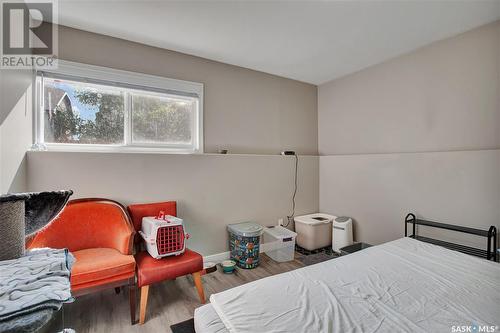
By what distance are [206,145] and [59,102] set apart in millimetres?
1465

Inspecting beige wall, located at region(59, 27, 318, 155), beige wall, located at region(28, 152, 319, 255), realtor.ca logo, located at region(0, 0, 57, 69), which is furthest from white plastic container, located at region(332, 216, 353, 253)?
realtor.ca logo, located at region(0, 0, 57, 69)

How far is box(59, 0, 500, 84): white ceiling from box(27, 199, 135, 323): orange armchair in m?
1.62

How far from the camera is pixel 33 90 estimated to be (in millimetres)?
2109

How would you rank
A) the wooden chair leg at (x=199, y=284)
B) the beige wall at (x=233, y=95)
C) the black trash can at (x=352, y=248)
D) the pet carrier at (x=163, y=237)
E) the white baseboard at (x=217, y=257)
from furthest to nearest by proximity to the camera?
the white baseboard at (x=217, y=257), the black trash can at (x=352, y=248), the beige wall at (x=233, y=95), the wooden chair leg at (x=199, y=284), the pet carrier at (x=163, y=237)

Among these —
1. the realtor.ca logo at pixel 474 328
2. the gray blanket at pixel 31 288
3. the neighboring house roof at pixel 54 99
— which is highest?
the neighboring house roof at pixel 54 99

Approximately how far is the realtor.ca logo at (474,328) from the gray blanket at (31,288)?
5.18 feet

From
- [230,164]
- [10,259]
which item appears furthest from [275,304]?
[230,164]

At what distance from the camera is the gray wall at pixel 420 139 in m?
2.18

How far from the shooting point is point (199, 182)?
2.75 metres

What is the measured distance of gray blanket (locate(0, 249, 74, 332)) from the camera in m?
0.65

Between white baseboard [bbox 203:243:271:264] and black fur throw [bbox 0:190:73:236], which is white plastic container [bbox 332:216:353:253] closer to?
white baseboard [bbox 203:243:271:264]

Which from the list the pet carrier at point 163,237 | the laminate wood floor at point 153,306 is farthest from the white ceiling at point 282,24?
the laminate wood floor at point 153,306

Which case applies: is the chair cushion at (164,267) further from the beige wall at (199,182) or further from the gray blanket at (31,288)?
the gray blanket at (31,288)

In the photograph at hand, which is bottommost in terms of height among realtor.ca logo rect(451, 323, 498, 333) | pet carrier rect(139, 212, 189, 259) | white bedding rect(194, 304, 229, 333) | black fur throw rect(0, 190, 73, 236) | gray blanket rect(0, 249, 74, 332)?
white bedding rect(194, 304, 229, 333)
